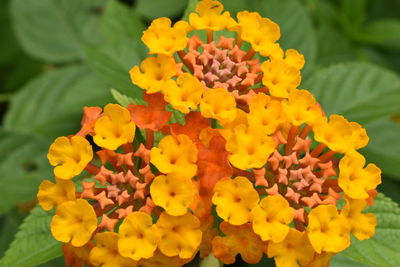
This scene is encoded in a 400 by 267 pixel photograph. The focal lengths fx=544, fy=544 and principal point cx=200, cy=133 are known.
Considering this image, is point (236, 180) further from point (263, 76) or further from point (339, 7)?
point (339, 7)

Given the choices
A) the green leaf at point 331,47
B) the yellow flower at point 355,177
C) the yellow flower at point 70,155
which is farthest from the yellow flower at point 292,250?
the green leaf at point 331,47

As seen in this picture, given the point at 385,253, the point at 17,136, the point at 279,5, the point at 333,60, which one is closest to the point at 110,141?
the point at 385,253

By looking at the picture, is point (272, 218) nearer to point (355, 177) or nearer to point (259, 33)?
point (355, 177)

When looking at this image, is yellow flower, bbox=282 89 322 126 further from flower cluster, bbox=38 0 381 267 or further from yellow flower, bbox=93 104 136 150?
yellow flower, bbox=93 104 136 150

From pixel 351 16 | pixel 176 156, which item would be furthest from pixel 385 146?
pixel 176 156

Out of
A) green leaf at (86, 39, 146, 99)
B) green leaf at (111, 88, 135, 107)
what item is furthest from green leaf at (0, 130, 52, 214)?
green leaf at (111, 88, 135, 107)

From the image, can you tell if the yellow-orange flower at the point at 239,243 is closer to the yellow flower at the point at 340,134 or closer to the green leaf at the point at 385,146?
the yellow flower at the point at 340,134
